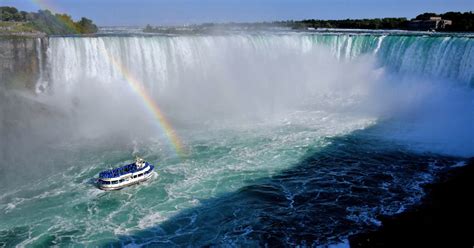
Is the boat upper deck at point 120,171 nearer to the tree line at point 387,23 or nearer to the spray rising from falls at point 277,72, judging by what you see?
the spray rising from falls at point 277,72

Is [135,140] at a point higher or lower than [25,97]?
lower

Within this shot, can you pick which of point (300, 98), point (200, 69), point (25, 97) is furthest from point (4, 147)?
point (300, 98)

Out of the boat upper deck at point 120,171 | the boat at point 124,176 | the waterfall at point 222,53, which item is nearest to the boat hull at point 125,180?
the boat at point 124,176

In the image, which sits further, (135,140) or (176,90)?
(176,90)

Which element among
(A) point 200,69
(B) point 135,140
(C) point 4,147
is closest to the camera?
(C) point 4,147

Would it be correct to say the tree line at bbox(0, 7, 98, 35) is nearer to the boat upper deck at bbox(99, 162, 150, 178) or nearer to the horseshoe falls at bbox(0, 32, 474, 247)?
the horseshoe falls at bbox(0, 32, 474, 247)

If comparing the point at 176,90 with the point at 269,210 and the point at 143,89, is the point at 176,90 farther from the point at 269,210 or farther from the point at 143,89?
the point at 269,210
